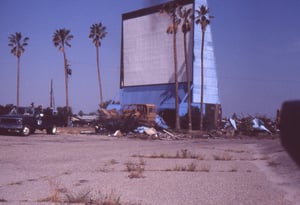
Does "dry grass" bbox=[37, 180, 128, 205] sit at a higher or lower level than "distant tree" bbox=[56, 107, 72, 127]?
lower

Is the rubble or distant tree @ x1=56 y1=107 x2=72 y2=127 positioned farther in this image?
the rubble

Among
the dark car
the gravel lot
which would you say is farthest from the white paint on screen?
the gravel lot

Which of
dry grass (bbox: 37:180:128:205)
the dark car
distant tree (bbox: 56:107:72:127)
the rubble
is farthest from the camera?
the rubble

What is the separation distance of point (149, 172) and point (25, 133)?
794 inches

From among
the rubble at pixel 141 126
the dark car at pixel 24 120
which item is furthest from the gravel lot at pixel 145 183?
the rubble at pixel 141 126

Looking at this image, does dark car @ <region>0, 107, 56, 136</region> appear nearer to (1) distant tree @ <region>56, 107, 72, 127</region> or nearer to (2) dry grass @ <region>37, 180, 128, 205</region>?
(1) distant tree @ <region>56, 107, 72, 127</region>

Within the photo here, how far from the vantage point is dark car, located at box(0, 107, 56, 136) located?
29500mm

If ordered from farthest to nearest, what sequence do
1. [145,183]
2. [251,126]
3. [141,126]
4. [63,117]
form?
[251,126]
[63,117]
[141,126]
[145,183]

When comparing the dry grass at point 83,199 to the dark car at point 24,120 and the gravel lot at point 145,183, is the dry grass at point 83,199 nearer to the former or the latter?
the gravel lot at point 145,183

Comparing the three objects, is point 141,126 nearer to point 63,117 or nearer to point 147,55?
point 63,117

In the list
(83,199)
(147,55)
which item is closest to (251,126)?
(147,55)

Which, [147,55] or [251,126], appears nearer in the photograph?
[251,126]

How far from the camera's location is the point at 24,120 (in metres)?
29.7

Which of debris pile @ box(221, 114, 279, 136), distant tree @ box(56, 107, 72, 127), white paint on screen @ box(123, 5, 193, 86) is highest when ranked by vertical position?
white paint on screen @ box(123, 5, 193, 86)
